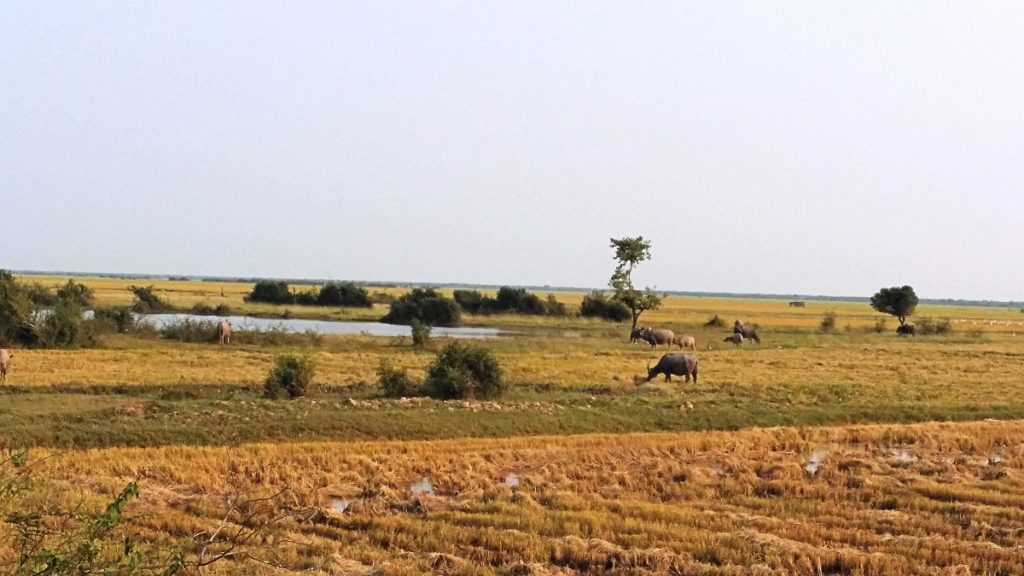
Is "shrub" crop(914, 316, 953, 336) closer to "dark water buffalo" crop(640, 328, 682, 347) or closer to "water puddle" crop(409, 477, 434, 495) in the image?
"dark water buffalo" crop(640, 328, 682, 347)

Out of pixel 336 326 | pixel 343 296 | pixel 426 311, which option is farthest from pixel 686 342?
pixel 343 296

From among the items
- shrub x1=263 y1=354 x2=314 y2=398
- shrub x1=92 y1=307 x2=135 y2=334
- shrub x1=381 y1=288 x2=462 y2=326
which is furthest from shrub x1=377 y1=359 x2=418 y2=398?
shrub x1=381 y1=288 x2=462 y2=326

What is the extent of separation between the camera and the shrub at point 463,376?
22.3 m

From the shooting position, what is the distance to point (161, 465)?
44.6ft

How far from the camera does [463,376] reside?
73.5ft

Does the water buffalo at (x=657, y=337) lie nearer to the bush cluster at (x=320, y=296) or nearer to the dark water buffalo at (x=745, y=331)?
the dark water buffalo at (x=745, y=331)

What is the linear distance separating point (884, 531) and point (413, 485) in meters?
6.45

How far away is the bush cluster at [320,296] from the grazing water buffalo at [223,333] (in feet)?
→ 149

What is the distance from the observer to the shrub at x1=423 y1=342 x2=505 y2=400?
22344 millimetres

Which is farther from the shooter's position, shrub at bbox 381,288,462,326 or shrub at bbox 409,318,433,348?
shrub at bbox 381,288,462,326

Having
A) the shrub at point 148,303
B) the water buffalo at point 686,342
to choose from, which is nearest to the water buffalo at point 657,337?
the water buffalo at point 686,342

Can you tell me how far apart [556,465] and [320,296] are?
242 ft

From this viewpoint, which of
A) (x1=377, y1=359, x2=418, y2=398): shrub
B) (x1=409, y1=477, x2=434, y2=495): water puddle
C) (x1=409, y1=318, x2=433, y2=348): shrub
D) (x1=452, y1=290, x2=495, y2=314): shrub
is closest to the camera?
(x1=409, y1=477, x2=434, y2=495): water puddle

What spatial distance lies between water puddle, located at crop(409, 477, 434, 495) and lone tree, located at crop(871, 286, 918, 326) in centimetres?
5643
